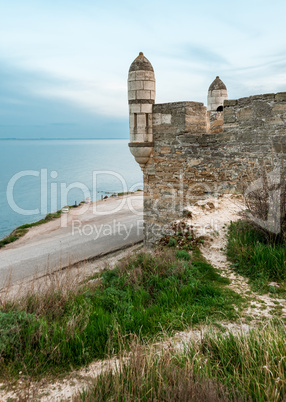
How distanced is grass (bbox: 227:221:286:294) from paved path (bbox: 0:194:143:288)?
563cm

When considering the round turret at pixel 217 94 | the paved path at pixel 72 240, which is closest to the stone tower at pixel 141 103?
the paved path at pixel 72 240

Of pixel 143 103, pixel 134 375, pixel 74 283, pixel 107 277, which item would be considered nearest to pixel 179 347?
pixel 134 375

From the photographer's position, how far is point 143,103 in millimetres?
9898

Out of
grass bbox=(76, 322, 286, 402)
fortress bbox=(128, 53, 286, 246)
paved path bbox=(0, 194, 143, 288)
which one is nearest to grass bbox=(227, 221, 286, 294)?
grass bbox=(76, 322, 286, 402)

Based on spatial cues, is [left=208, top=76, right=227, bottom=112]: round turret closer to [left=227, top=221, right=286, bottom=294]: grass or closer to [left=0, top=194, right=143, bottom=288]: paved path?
[left=0, top=194, right=143, bottom=288]: paved path

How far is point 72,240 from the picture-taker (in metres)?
15.3

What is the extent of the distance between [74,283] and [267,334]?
2844 millimetres

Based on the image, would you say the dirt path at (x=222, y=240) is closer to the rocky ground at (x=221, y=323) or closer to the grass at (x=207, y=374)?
the rocky ground at (x=221, y=323)

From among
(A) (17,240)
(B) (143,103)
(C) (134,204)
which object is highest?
(B) (143,103)

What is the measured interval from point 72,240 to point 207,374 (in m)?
13.4

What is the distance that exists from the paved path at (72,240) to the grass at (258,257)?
5.63 metres

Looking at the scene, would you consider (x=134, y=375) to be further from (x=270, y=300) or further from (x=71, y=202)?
(x=71, y=202)

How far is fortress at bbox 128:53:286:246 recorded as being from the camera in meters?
8.19

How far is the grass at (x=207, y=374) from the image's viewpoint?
2.28 metres
